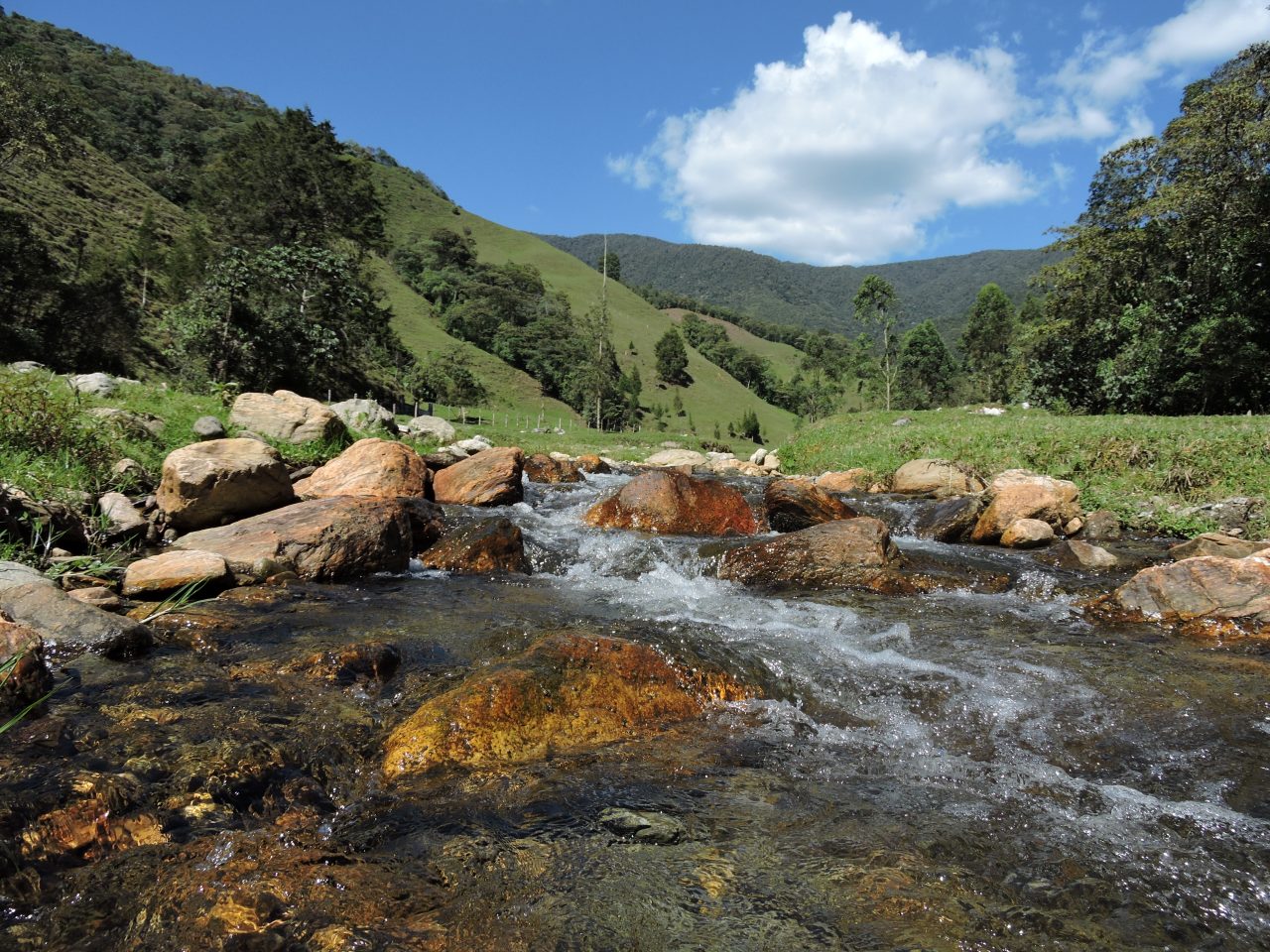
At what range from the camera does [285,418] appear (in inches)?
550

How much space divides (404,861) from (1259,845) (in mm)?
4251

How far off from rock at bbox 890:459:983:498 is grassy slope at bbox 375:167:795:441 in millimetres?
67065

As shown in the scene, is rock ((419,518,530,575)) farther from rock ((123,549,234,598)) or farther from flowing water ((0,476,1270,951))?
flowing water ((0,476,1270,951))

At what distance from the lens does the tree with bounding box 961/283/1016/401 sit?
67812 mm

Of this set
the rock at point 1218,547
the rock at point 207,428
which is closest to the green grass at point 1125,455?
the rock at point 1218,547

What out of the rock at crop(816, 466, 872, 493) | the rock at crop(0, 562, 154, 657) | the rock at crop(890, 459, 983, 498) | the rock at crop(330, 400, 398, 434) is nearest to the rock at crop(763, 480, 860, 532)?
the rock at crop(890, 459, 983, 498)

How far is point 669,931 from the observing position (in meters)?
2.58

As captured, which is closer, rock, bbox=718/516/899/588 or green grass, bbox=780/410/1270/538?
rock, bbox=718/516/899/588

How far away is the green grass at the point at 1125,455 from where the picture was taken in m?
13.5

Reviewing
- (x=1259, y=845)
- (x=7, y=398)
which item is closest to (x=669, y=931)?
(x=1259, y=845)

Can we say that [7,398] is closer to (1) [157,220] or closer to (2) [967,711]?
(2) [967,711]

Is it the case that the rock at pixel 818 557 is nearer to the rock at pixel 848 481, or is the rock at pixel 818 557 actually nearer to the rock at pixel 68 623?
the rock at pixel 68 623

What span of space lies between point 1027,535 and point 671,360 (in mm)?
94020

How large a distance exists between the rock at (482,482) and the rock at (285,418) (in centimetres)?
285
